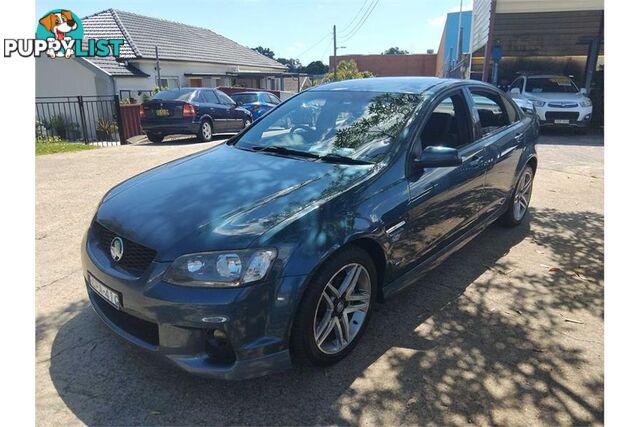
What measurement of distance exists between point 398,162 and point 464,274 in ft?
4.97

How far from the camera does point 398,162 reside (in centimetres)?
301

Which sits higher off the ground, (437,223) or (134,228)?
(134,228)

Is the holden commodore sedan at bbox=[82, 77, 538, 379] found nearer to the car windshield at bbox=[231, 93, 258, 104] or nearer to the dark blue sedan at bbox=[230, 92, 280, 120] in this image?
the dark blue sedan at bbox=[230, 92, 280, 120]

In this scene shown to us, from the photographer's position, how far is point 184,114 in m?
12.0

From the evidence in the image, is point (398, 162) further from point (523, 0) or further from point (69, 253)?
point (523, 0)

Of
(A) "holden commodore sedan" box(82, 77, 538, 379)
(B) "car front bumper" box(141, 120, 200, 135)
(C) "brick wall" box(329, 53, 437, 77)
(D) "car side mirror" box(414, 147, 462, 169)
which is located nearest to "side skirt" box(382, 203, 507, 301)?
(A) "holden commodore sedan" box(82, 77, 538, 379)

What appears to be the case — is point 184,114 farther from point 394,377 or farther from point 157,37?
point 157,37

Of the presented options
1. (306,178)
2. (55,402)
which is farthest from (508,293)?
(55,402)

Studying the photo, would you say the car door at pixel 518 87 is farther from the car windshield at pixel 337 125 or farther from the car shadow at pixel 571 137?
the car windshield at pixel 337 125

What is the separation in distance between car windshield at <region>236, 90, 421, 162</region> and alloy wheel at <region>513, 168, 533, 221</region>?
2166 mm

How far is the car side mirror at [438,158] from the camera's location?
302cm

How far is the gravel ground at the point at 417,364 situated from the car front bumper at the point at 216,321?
22cm

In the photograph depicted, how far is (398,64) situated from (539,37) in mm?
32296

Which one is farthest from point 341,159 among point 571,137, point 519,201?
point 571,137
